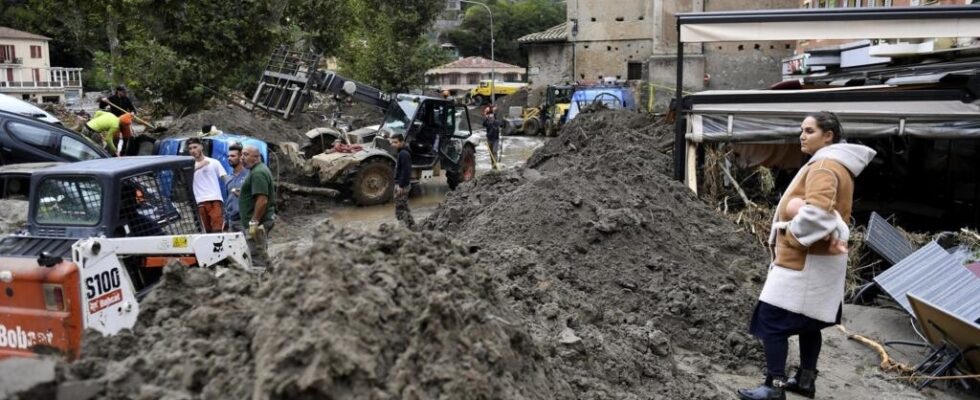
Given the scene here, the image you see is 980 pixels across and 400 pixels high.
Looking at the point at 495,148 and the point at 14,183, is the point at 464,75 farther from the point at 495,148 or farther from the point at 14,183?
the point at 14,183

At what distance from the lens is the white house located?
56.0 meters

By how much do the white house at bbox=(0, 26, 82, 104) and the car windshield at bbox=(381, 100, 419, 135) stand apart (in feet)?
153

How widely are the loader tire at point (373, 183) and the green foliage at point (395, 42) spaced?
19266 mm

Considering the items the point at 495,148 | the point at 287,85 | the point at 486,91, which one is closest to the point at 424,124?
the point at 287,85

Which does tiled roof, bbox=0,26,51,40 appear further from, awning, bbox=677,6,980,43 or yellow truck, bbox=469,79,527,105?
awning, bbox=677,6,980,43

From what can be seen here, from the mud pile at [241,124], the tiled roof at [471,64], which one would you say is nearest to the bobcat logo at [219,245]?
the mud pile at [241,124]

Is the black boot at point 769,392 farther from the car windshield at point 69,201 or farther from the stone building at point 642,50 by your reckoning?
the stone building at point 642,50

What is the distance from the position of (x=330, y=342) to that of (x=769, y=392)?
9.39 feet

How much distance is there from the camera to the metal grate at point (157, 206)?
19.6 feet

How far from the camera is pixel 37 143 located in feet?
37.9

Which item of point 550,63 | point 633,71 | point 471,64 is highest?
point 471,64

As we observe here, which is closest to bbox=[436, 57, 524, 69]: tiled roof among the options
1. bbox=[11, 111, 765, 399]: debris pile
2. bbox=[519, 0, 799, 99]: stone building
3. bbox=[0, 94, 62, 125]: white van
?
bbox=[519, 0, 799, 99]: stone building

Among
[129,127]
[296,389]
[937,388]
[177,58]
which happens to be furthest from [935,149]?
[177,58]

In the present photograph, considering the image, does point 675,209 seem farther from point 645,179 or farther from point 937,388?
point 937,388
